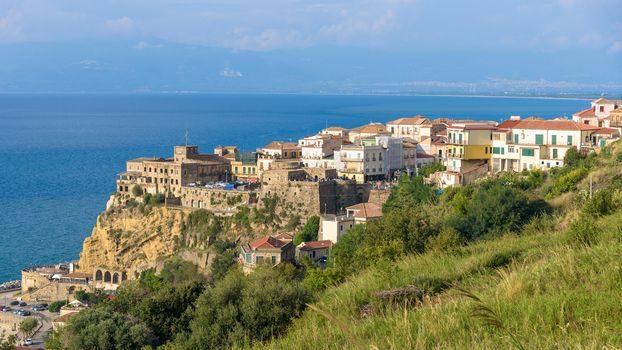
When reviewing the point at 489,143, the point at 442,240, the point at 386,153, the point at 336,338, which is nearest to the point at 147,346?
the point at 442,240

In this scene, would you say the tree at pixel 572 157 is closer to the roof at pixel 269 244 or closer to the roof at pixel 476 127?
the roof at pixel 476 127

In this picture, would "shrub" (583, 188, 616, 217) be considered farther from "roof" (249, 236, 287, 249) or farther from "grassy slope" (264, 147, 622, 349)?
"roof" (249, 236, 287, 249)

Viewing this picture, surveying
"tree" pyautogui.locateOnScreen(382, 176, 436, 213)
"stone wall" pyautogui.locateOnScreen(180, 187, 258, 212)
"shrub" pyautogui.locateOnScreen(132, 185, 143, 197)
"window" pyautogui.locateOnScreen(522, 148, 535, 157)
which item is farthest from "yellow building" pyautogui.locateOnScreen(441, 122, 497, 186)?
"shrub" pyautogui.locateOnScreen(132, 185, 143, 197)

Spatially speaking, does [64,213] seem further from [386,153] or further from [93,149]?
[93,149]

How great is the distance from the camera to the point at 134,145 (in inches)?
3600

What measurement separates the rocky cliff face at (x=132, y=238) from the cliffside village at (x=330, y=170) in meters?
0.57

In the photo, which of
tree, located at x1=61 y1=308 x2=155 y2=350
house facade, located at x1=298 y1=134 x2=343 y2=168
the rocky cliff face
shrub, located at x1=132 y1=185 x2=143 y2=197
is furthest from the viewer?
house facade, located at x1=298 y1=134 x2=343 y2=168

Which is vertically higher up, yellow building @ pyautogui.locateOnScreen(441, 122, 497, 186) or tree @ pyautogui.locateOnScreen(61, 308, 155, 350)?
Result: yellow building @ pyautogui.locateOnScreen(441, 122, 497, 186)

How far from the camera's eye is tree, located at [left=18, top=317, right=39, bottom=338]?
29.1m

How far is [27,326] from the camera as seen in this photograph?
2947cm

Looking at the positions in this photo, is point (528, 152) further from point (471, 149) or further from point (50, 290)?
point (50, 290)

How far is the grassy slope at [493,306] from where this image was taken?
5863 millimetres

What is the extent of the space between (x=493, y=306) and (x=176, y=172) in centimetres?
3184

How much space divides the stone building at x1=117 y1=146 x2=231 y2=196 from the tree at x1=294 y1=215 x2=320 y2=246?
22.1 feet
